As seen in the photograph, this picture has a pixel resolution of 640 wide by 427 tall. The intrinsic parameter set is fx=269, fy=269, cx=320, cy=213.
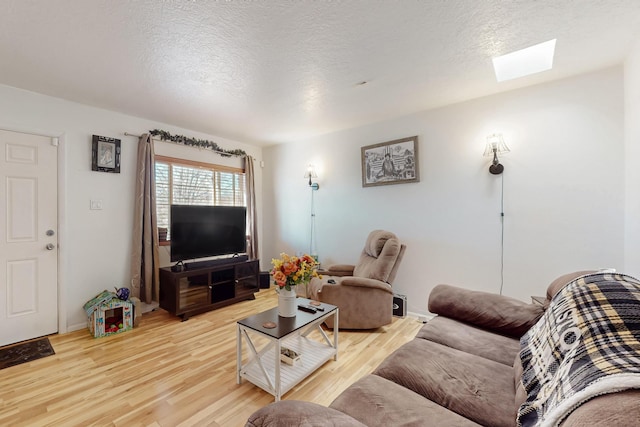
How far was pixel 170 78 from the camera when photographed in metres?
2.37

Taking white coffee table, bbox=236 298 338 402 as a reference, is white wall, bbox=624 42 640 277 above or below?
above

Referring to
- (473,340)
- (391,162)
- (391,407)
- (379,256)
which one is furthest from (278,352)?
(391,162)

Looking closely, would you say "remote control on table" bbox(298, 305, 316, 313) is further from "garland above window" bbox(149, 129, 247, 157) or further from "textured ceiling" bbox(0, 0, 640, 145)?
"garland above window" bbox(149, 129, 247, 157)

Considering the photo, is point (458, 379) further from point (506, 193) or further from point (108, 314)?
point (108, 314)

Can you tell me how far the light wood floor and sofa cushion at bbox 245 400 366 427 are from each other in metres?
1.03

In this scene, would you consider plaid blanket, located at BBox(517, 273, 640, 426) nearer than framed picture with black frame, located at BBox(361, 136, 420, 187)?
Yes

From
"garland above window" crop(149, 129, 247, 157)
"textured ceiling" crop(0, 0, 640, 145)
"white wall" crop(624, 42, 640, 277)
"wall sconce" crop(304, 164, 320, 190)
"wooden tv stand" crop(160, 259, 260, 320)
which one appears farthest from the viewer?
"wall sconce" crop(304, 164, 320, 190)

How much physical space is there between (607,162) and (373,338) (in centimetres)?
258

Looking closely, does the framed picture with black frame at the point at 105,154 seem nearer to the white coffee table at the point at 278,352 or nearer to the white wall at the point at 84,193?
the white wall at the point at 84,193

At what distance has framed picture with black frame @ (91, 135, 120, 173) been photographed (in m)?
3.00

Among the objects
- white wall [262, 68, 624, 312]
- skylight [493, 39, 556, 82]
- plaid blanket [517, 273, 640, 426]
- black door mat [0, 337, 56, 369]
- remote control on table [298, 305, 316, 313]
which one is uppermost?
skylight [493, 39, 556, 82]

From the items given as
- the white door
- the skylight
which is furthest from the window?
the skylight

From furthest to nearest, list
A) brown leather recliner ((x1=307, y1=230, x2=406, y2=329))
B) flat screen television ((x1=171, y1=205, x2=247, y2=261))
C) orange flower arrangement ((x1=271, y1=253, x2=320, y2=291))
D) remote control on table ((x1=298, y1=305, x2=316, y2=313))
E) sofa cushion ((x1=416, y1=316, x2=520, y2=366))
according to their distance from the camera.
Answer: flat screen television ((x1=171, y1=205, x2=247, y2=261)) < brown leather recliner ((x1=307, y1=230, x2=406, y2=329)) < remote control on table ((x1=298, y1=305, x2=316, y2=313)) < orange flower arrangement ((x1=271, y1=253, x2=320, y2=291)) < sofa cushion ((x1=416, y1=316, x2=520, y2=366))

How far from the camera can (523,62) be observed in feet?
7.82
